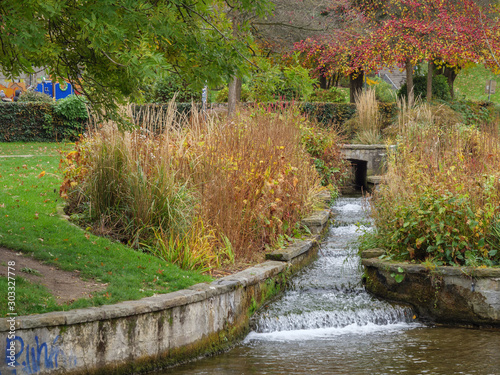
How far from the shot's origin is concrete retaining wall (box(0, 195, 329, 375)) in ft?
14.2

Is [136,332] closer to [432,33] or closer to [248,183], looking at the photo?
[248,183]

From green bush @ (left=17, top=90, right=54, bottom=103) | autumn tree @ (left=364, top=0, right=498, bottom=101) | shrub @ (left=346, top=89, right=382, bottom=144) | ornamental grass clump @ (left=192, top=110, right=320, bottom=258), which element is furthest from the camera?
green bush @ (left=17, top=90, right=54, bottom=103)

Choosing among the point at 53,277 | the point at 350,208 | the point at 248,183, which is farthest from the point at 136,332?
the point at 350,208

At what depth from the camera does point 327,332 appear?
246 inches

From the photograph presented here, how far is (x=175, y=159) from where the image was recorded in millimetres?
7277

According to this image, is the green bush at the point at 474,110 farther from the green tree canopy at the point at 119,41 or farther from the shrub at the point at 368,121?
the green tree canopy at the point at 119,41

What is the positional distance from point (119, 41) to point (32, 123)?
47.4 ft

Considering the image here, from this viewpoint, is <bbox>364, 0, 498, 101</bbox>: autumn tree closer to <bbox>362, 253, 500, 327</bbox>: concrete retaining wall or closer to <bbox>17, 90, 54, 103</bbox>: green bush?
<bbox>362, 253, 500, 327</bbox>: concrete retaining wall

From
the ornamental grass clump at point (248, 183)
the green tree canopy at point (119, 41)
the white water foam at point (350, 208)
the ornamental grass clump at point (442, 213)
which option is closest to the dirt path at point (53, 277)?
the green tree canopy at point (119, 41)

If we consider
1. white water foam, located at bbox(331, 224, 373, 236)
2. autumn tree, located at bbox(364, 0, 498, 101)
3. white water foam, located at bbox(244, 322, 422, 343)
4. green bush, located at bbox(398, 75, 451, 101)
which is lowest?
white water foam, located at bbox(244, 322, 422, 343)

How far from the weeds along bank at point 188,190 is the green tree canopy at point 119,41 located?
0.86 meters

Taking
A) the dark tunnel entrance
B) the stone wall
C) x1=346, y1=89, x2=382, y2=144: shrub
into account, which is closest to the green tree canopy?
the stone wall

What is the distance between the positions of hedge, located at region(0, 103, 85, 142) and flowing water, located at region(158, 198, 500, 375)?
12.4 m

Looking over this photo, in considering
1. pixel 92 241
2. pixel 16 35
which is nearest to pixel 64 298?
pixel 92 241
